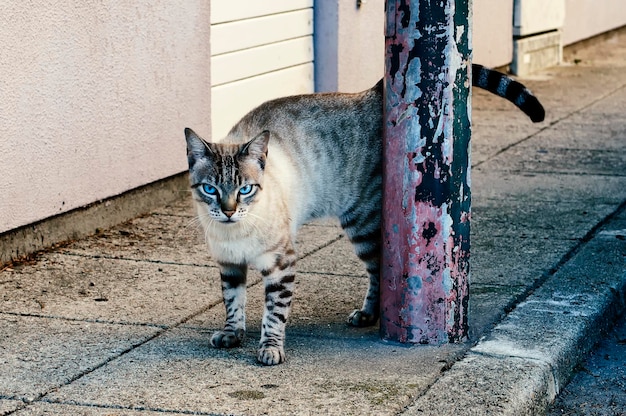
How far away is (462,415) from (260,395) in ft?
2.58

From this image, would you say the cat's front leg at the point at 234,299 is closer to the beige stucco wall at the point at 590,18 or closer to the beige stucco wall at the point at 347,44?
the beige stucco wall at the point at 347,44

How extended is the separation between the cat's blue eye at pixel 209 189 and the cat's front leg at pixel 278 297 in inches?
15.6

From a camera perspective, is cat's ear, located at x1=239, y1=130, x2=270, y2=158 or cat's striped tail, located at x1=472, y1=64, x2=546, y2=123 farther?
cat's striped tail, located at x1=472, y1=64, x2=546, y2=123

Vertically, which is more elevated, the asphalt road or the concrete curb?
the concrete curb

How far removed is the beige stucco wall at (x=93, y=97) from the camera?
6.47 m

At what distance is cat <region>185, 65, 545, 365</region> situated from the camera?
4.99 metres

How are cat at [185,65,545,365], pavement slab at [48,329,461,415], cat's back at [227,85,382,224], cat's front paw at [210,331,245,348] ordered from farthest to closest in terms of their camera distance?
cat's back at [227,85,382,224], cat's front paw at [210,331,245,348], cat at [185,65,545,365], pavement slab at [48,329,461,415]

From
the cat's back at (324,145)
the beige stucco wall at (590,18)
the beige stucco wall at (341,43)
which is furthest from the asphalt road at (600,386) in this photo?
the beige stucco wall at (590,18)

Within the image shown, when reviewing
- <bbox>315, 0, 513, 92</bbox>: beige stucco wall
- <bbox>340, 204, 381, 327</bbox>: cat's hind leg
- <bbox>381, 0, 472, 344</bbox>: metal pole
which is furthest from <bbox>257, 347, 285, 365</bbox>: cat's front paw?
<bbox>315, 0, 513, 92</bbox>: beige stucco wall

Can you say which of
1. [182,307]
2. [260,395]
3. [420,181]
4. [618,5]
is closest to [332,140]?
[420,181]

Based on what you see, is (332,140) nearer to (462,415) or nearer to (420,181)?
(420,181)

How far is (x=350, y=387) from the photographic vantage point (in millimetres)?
4605

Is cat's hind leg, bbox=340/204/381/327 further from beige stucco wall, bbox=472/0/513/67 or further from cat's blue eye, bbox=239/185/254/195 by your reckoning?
beige stucco wall, bbox=472/0/513/67

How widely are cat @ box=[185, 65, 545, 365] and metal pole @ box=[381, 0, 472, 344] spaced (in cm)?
38
